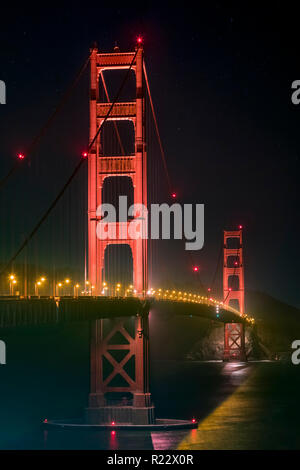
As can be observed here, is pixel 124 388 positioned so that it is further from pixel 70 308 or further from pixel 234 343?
pixel 234 343

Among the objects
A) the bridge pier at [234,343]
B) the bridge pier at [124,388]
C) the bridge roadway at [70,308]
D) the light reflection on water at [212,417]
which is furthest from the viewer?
the bridge pier at [234,343]

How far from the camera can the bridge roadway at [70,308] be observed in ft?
73.4

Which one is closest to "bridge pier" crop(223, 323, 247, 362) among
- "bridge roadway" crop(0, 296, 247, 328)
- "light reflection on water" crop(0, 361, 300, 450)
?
"light reflection on water" crop(0, 361, 300, 450)

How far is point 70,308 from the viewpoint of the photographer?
88.2 feet

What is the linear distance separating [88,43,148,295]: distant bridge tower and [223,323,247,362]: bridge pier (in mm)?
59690

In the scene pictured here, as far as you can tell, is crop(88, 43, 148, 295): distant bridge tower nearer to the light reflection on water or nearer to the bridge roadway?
the bridge roadway

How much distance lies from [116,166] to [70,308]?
10.00 metres

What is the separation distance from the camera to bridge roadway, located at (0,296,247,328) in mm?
22375

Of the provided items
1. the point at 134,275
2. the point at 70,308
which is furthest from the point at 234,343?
the point at 70,308

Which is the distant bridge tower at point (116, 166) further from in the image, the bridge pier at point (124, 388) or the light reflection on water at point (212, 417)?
the light reflection on water at point (212, 417)

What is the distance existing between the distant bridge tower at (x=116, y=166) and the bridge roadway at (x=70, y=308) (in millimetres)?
969

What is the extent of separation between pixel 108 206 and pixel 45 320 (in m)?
12.2

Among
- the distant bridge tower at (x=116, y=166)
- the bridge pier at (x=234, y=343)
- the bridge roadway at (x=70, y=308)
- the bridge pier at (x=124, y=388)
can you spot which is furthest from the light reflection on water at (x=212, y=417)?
the bridge pier at (x=234, y=343)
